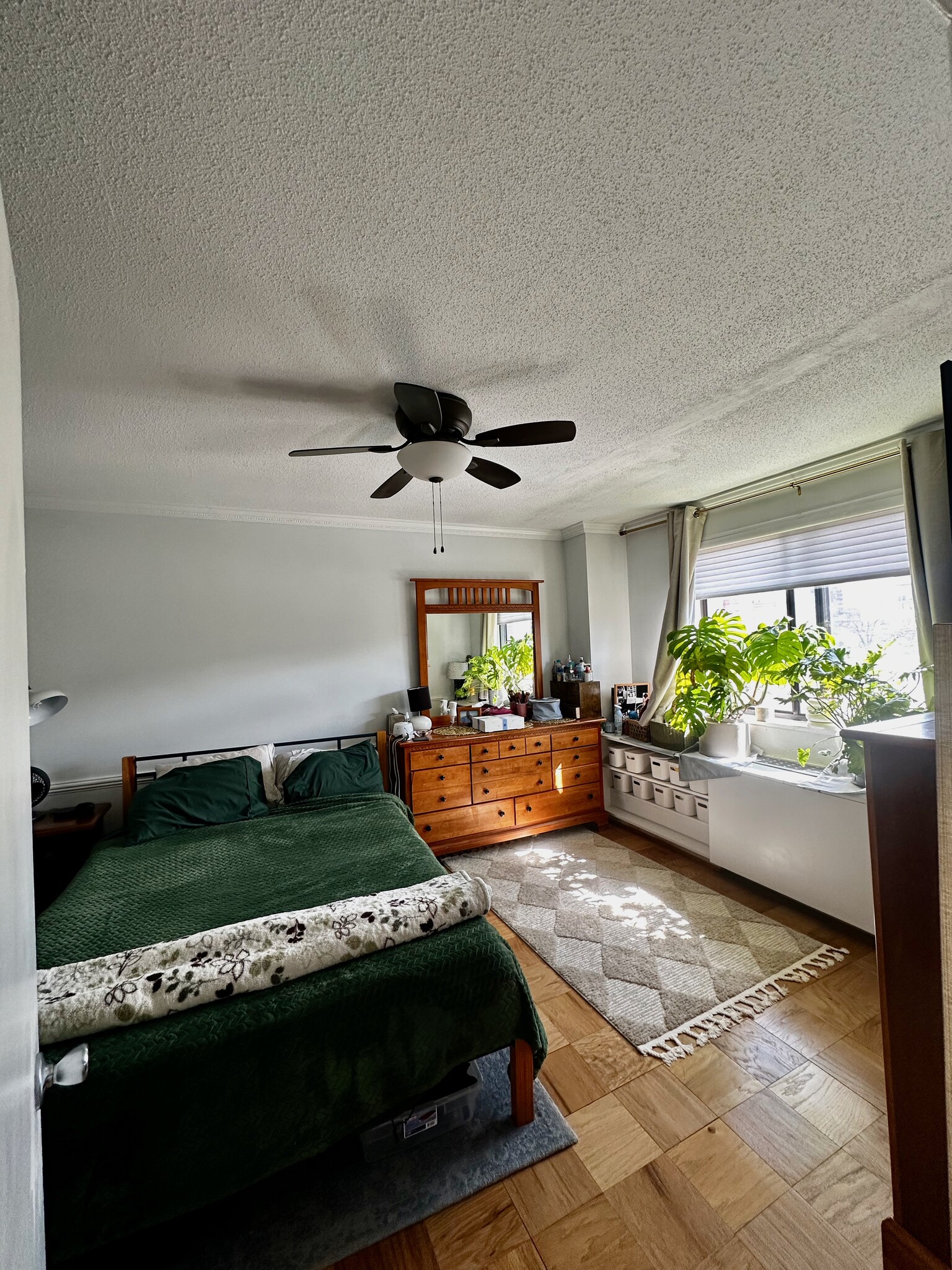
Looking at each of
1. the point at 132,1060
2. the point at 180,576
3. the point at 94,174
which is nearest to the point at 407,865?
the point at 132,1060

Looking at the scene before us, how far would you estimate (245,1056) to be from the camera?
1303 millimetres

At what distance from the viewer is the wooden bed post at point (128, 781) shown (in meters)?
3.15

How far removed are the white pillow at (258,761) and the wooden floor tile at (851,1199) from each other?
2.89 m

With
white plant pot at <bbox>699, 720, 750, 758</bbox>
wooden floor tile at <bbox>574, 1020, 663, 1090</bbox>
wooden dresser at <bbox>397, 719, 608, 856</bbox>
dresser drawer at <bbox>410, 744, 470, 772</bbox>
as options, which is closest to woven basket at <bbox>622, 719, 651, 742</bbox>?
wooden dresser at <bbox>397, 719, 608, 856</bbox>

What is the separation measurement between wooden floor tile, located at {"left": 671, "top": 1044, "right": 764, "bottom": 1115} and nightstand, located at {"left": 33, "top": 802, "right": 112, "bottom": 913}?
313 centimetres

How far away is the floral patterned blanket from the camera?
1.32 m

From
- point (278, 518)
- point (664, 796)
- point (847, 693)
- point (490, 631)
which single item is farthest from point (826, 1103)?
point (278, 518)

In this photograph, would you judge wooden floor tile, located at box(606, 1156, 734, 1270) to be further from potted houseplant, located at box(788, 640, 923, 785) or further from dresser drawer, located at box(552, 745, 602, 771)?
dresser drawer, located at box(552, 745, 602, 771)

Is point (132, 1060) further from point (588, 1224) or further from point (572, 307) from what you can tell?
point (572, 307)

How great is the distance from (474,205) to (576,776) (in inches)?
148

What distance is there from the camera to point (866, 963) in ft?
7.66

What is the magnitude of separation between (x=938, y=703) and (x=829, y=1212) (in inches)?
63.6

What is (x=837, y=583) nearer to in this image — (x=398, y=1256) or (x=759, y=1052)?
(x=759, y=1052)

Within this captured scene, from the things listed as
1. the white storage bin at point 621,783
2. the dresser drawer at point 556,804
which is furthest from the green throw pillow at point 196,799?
the white storage bin at point 621,783
